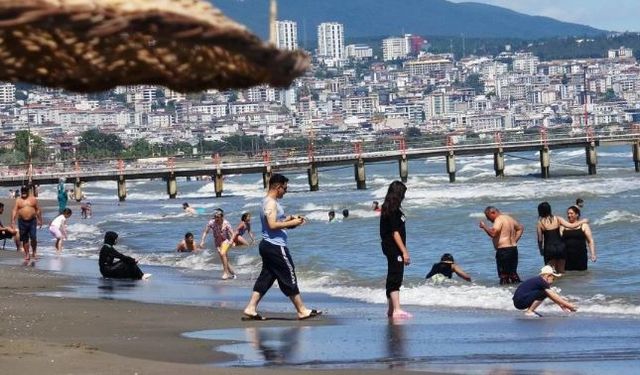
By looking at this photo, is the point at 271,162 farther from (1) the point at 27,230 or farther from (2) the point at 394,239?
(2) the point at 394,239

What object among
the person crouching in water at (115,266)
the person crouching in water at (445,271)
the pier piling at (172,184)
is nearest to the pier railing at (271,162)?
the pier piling at (172,184)

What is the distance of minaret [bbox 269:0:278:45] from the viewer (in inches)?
99.0

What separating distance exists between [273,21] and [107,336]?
915 cm

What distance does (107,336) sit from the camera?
1141 centimetres

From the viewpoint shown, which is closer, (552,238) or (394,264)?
(394,264)

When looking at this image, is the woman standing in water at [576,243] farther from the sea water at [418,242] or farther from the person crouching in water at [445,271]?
the person crouching in water at [445,271]

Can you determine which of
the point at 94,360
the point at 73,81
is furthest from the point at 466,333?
the point at 73,81

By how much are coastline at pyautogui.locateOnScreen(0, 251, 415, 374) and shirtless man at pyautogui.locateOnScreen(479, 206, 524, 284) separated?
3.78 m

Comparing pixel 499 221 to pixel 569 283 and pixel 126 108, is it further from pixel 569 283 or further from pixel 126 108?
pixel 126 108

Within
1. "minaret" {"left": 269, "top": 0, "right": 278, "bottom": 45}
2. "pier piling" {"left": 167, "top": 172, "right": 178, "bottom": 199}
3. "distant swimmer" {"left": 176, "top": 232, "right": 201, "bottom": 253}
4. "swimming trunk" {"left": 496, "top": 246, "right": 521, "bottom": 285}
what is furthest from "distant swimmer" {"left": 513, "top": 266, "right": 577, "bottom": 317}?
"pier piling" {"left": 167, "top": 172, "right": 178, "bottom": 199}

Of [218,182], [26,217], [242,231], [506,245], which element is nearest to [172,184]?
[218,182]

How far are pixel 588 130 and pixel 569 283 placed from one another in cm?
5601

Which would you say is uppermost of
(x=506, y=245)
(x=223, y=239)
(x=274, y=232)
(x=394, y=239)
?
(x=274, y=232)

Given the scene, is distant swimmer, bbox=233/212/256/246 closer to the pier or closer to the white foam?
the white foam
